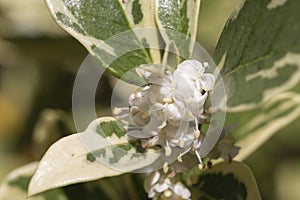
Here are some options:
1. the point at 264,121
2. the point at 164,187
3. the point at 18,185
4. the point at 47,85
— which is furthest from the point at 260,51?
the point at 47,85

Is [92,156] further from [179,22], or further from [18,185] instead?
[18,185]

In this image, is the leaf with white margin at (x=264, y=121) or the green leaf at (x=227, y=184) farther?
the leaf with white margin at (x=264, y=121)

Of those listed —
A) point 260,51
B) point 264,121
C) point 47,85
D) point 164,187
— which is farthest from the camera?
point 47,85

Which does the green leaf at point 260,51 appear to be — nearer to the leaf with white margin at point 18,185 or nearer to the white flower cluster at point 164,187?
the white flower cluster at point 164,187

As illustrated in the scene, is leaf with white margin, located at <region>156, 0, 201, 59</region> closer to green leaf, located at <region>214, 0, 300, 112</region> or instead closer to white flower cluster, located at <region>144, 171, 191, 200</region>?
green leaf, located at <region>214, 0, 300, 112</region>

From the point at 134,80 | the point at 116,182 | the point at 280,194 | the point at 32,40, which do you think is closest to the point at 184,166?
the point at 134,80

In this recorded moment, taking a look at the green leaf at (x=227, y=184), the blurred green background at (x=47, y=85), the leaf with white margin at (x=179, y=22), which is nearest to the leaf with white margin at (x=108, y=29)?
the leaf with white margin at (x=179, y=22)
